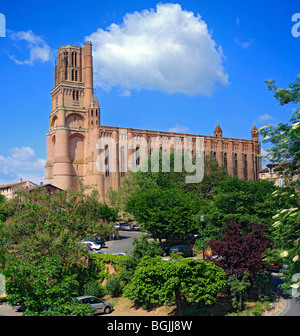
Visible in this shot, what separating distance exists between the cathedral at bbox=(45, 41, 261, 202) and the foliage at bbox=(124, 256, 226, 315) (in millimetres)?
54623

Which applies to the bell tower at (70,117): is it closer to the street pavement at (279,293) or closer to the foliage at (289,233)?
the street pavement at (279,293)

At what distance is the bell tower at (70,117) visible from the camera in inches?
3012

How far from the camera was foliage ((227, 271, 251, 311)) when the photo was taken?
19.5 metres

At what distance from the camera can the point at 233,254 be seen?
2031cm

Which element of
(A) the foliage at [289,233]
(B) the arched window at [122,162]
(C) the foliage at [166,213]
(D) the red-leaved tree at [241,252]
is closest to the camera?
(A) the foliage at [289,233]

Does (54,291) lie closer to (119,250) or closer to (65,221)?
(65,221)

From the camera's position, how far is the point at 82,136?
79438 millimetres

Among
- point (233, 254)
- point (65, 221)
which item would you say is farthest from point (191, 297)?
point (65, 221)

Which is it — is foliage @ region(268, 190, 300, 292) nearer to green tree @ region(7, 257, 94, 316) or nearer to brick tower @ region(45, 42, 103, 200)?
green tree @ region(7, 257, 94, 316)

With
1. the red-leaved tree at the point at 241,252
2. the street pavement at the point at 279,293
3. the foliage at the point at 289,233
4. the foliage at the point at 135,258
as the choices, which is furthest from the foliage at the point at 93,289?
the foliage at the point at 289,233

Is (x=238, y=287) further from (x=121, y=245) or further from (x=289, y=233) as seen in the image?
(x=121, y=245)

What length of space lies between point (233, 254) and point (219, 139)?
7855 centimetres

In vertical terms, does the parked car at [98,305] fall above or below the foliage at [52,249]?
below

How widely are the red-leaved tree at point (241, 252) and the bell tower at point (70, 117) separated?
188ft
